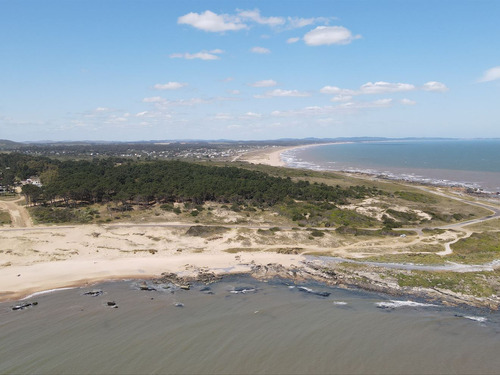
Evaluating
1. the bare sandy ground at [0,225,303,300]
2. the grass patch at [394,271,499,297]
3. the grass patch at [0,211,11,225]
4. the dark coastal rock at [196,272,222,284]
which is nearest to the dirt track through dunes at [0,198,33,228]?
the grass patch at [0,211,11,225]

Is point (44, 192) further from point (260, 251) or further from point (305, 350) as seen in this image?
point (305, 350)

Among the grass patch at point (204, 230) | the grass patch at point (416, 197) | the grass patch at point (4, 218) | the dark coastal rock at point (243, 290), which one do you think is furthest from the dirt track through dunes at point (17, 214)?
the grass patch at point (416, 197)

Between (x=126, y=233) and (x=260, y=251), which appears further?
(x=126, y=233)

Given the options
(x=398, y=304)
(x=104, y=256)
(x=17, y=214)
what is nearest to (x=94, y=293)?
(x=104, y=256)

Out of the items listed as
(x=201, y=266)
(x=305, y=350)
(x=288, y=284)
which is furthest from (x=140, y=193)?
(x=305, y=350)

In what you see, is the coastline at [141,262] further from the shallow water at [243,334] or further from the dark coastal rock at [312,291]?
the shallow water at [243,334]

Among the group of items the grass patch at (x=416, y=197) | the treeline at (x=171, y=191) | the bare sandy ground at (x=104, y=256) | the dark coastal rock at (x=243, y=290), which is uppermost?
the treeline at (x=171, y=191)

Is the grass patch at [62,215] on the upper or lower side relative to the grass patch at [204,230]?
upper
